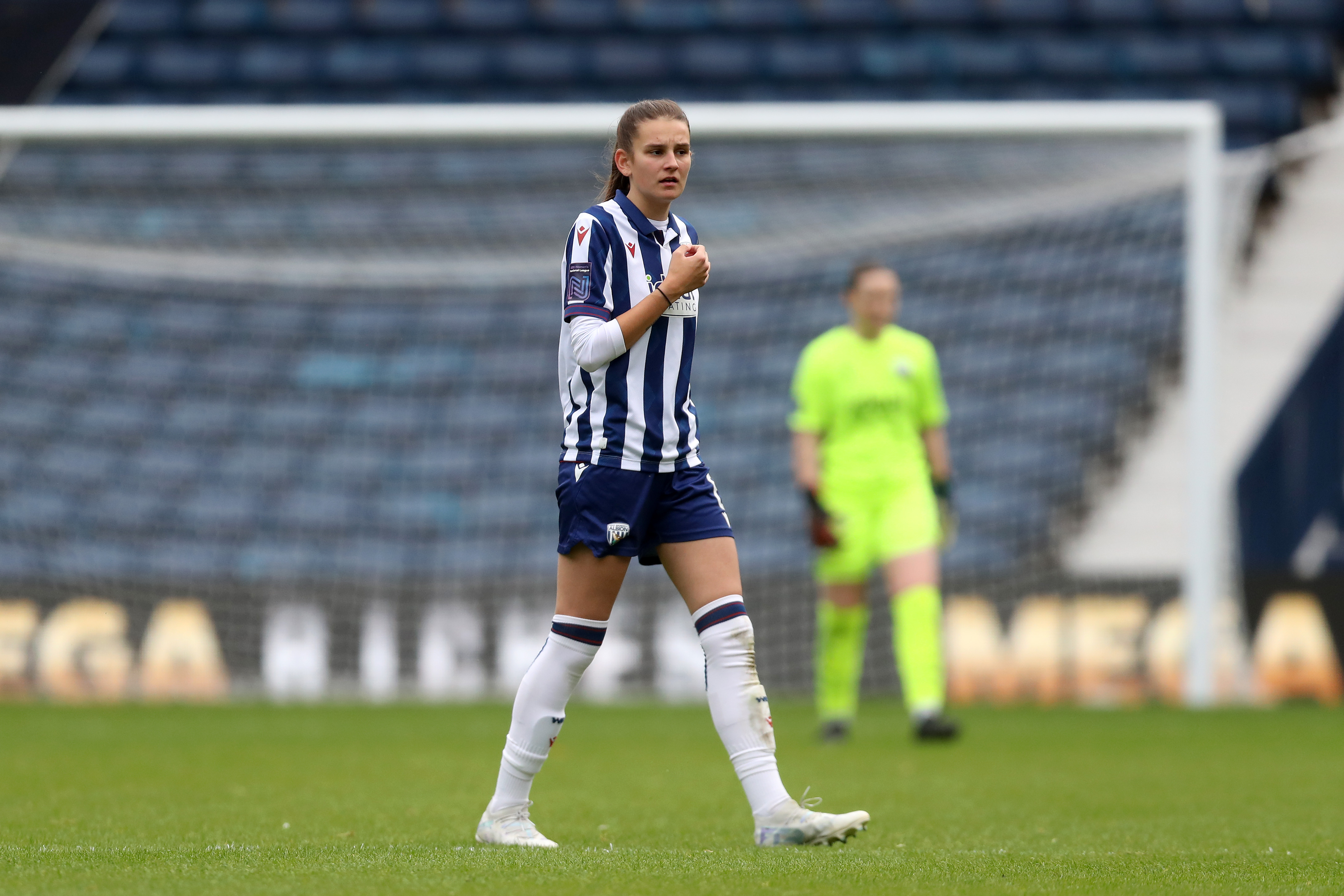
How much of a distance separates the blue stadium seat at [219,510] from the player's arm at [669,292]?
7.41 meters

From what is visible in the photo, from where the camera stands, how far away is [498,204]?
9.31 metres

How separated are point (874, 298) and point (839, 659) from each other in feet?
4.20

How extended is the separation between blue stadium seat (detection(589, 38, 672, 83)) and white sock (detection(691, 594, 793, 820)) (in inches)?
538

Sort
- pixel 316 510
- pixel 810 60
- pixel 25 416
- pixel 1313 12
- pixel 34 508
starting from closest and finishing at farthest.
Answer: pixel 34 508
pixel 25 416
pixel 316 510
pixel 1313 12
pixel 810 60

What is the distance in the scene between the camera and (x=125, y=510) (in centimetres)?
951

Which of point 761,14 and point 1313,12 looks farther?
point 761,14

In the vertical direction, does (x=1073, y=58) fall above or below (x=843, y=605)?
above

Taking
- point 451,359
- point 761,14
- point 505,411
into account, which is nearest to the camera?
point 505,411

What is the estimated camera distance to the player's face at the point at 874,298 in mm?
5406

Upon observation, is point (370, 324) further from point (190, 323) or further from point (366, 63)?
point (366, 63)

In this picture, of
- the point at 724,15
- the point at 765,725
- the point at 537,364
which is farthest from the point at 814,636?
the point at 724,15

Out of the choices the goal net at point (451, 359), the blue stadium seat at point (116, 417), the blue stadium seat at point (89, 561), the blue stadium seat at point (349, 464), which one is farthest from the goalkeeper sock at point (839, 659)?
the blue stadium seat at point (116, 417)

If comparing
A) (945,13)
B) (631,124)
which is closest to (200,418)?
(631,124)

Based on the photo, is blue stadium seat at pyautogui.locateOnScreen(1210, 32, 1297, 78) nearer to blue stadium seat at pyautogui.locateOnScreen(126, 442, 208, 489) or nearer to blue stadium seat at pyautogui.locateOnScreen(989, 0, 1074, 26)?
blue stadium seat at pyautogui.locateOnScreen(989, 0, 1074, 26)
